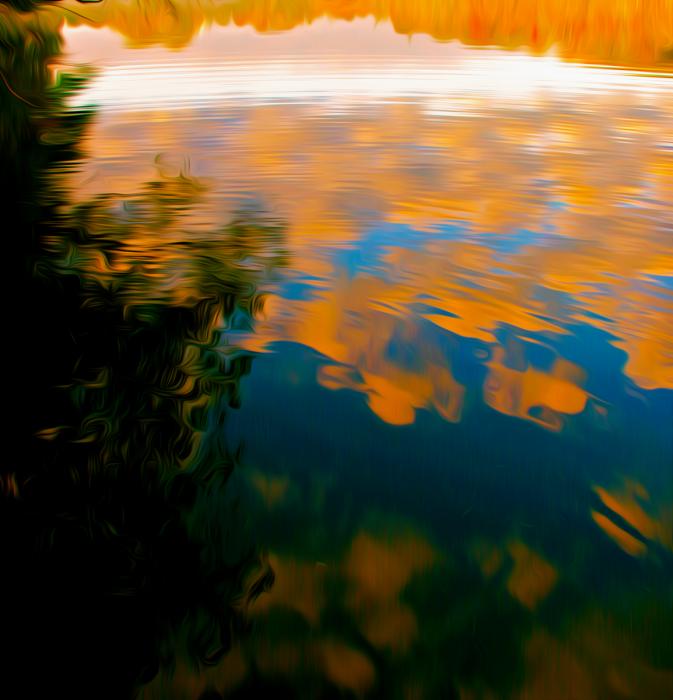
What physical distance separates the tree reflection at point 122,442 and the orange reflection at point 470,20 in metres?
1.71

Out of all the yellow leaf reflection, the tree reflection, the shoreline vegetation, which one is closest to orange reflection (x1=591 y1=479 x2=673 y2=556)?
the yellow leaf reflection

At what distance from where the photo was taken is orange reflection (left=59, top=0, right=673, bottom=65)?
431 centimetres

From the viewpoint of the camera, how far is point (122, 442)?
1.71m

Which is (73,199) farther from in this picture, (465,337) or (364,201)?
(465,337)

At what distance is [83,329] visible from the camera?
207 centimetres

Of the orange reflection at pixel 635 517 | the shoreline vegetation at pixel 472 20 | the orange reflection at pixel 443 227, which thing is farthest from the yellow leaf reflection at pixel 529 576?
the shoreline vegetation at pixel 472 20

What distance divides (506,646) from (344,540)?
341mm

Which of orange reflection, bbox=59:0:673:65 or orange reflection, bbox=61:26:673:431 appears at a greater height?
orange reflection, bbox=59:0:673:65

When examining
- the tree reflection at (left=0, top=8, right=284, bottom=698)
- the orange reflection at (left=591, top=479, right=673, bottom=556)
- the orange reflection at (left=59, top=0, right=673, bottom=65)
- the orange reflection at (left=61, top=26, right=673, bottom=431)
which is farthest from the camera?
the orange reflection at (left=59, top=0, right=673, bottom=65)

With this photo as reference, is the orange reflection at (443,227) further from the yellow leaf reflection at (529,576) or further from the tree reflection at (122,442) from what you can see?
the yellow leaf reflection at (529,576)

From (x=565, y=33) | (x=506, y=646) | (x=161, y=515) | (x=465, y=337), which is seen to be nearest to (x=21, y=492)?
(x=161, y=515)

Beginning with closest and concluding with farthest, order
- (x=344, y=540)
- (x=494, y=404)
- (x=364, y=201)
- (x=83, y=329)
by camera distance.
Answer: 1. (x=344, y=540)
2. (x=494, y=404)
3. (x=83, y=329)
4. (x=364, y=201)

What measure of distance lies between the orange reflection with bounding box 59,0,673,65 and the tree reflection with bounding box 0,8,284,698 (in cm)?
171

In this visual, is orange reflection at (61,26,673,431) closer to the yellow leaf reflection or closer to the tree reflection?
the tree reflection
